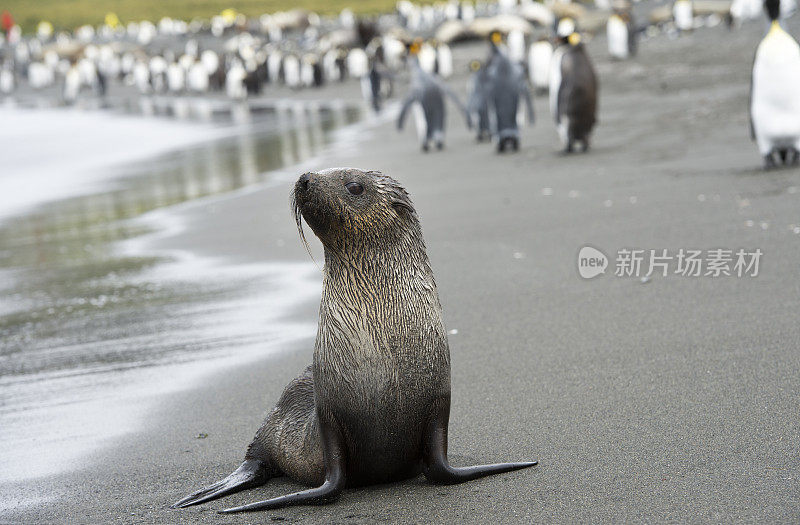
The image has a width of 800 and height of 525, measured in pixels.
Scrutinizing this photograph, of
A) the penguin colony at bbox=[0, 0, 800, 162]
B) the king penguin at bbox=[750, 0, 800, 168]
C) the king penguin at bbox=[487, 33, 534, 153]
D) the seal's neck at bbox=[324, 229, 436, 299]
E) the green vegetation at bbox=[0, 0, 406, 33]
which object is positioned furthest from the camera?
the green vegetation at bbox=[0, 0, 406, 33]

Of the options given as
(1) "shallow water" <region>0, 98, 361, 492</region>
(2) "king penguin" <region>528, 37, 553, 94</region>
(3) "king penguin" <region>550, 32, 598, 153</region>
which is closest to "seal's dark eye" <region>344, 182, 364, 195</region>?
(1) "shallow water" <region>0, 98, 361, 492</region>

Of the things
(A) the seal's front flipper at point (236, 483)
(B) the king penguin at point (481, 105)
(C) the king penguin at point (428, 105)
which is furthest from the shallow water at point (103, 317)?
(B) the king penguin at point (481, 105)

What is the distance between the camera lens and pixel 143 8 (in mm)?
89625

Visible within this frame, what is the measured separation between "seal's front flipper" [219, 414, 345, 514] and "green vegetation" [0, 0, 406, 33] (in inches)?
3327

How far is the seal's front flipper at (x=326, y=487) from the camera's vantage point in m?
2.85

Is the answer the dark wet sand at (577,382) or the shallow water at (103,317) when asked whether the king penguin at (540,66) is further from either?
the dark wet sand at (577,382)

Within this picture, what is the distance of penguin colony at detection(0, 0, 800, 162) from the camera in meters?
11.8

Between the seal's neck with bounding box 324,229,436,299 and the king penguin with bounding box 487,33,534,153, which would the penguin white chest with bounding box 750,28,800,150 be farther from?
the seal's neck with bounding box 324,229,436,299

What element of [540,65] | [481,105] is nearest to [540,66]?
[540,65]

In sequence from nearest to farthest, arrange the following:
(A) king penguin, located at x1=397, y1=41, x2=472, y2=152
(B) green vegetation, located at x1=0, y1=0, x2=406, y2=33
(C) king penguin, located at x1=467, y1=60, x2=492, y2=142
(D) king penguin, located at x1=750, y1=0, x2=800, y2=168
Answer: (D) king penguin, located at x1=750, y1=0, x2=800, y2=168
(A) king penguin, located at x1=397, y1=41, x2=472, y2=152
(C) king penguin, located at x1=467, y1=60, x2=492, y2=142
(B) green vegetation, located at x1=0, y1=0, x2=406, y2=33

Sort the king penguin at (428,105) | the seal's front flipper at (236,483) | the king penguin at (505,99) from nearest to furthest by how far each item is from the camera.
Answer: the seal's front flipper at (236,483) → the king penguin at (505,99) → the king penguin at (428,105)

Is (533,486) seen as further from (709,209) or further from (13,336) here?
(709,209)

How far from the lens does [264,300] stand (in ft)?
19.9

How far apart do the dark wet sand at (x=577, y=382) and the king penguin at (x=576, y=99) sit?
296 cm
